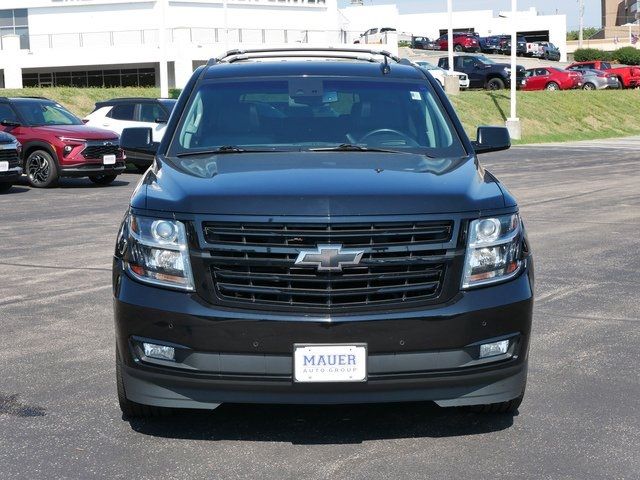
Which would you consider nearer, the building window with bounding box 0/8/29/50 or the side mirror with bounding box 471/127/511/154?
the side mirror with bounding box 471/127/511/154

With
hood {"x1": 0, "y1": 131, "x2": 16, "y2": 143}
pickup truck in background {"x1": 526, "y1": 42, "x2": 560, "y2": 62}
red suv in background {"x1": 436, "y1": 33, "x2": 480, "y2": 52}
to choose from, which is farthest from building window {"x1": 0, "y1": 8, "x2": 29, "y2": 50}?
hood {"x1": 0, "y1": 131, "x2": 16, "y2": 143}

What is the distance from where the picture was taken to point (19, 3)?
70000mm

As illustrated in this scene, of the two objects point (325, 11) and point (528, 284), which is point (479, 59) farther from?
point (528, 284)

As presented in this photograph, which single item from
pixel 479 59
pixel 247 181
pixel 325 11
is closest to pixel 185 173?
pixel 247 181

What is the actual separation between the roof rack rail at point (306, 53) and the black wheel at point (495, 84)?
48.4 meters

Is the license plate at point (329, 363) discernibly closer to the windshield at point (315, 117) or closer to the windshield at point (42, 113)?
the windshield at point (315, 117)

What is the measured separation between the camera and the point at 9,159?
807 inches

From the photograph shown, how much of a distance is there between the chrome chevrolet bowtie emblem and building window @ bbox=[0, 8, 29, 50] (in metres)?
68.1

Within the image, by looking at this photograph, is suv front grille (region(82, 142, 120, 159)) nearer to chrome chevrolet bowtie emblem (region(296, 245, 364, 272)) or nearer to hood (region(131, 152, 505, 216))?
hood (region(131, 152, 505, 216))

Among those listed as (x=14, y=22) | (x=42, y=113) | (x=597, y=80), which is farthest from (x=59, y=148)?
(x=14, y=22)

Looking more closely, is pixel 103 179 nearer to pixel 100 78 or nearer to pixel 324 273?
pixel 324 273

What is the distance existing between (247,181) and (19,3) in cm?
6829

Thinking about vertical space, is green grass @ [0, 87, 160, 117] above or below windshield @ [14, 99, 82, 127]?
below

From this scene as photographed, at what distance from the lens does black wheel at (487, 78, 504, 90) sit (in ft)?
182
